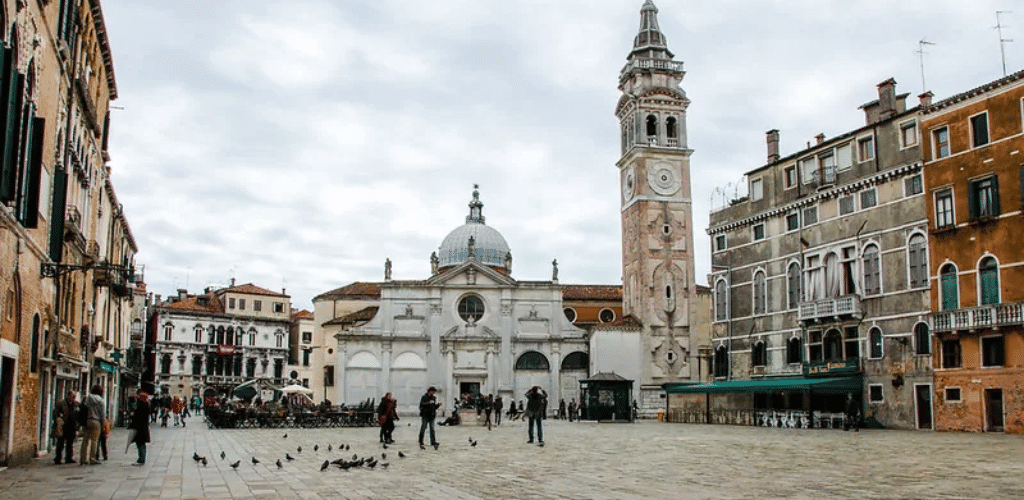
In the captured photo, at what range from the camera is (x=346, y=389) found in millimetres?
57438

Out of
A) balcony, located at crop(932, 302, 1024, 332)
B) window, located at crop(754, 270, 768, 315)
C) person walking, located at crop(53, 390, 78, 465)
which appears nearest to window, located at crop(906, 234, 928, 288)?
balcony, located at crop(932, 302, 1024, 332)

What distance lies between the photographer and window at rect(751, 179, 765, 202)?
143ft

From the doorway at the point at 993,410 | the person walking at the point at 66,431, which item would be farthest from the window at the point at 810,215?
the person walking at the point at 66,431

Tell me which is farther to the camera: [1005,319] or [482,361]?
[482,361]

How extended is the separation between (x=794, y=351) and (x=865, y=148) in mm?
9127

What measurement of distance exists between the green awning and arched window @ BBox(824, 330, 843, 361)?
3.75ft

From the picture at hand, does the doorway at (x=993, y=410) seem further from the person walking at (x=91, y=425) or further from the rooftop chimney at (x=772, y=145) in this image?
the person walking at (x=91, y=425)

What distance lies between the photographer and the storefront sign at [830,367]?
36875 millimetres

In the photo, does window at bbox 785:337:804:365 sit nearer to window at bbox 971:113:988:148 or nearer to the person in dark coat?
window at bbox 971:113:988:148

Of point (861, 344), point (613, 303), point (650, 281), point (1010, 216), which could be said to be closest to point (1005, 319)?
point (1010, 216)

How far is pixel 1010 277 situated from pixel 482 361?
34.7 m

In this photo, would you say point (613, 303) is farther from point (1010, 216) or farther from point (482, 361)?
point (1010, 216)

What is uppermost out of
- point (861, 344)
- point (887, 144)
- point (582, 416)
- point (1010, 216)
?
point (887, 144)

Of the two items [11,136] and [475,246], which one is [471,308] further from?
[11,136]
